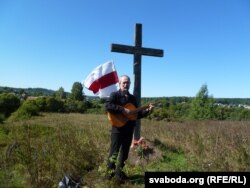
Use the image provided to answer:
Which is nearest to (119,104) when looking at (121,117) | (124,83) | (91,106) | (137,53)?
(121,117)

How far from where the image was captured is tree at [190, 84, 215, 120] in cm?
5926

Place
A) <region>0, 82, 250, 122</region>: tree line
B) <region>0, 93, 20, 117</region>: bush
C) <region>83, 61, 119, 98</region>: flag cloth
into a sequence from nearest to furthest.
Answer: <region>83, 61, 119, 98</region>: flag cloth → <region>0, 93, 20, 117</region>: bush → <region>0, 82, 250, 122</region>: tree line

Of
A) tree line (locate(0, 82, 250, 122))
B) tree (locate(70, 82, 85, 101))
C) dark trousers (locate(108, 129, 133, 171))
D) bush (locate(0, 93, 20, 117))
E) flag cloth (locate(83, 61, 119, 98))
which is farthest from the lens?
tree (locate(70, 82, 85, 101))

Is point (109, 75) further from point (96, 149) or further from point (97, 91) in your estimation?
point (96, 149)

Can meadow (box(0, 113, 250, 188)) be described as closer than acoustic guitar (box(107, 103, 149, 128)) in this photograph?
Yes

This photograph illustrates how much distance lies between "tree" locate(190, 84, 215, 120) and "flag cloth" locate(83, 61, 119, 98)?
5171 centimetres

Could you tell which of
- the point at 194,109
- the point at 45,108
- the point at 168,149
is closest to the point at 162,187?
the point at 168,149

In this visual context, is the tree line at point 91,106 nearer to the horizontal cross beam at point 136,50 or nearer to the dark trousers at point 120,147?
the horizontal cross beam at point 136,50

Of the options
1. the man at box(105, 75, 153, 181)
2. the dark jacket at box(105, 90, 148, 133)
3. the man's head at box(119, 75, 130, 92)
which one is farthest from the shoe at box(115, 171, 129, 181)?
the man's head at box(119, 75, 130, 92)

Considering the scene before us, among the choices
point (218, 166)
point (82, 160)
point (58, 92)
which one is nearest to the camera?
point (218, 166)

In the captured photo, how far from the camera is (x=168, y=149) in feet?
29.5

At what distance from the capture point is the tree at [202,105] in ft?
194

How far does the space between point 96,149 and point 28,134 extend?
2.11 meters

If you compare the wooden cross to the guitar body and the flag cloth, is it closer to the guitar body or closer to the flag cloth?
the flag cloth
